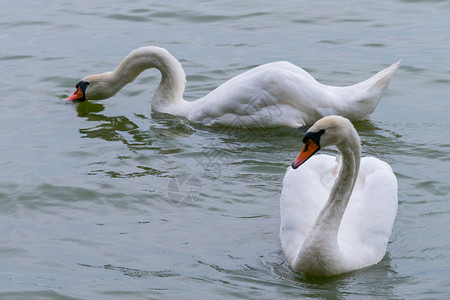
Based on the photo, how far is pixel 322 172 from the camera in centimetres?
736

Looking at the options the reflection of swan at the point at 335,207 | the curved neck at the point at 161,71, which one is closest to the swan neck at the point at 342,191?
the reflection of swan at the point at 335,207

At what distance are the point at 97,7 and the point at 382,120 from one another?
275 inches

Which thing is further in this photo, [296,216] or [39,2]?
[39,2]

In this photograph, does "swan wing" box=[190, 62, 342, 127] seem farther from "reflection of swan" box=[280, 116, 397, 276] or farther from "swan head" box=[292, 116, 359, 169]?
"swan head" box=[292, 116, 359, 169]

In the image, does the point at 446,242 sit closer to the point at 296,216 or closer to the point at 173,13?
the point at 296,216

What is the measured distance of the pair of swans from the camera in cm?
644

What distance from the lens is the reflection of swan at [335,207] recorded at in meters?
6.36

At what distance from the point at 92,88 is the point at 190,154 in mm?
2294

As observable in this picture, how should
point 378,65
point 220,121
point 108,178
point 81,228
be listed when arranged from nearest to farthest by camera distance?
point 81,228 → point 108,178 → point 220,121 → point 378,65

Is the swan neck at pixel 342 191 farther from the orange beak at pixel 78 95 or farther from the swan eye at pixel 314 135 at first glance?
the orange beak at pixel 78 95

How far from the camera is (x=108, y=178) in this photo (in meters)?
8.66

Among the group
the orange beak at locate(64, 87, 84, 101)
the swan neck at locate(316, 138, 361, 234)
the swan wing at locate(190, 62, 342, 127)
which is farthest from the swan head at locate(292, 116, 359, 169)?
the orange beak at locate(64, 87, 84, 101)

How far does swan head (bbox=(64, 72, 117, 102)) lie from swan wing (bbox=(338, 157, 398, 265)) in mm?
4614

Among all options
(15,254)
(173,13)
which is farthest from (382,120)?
(173,13)
